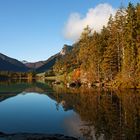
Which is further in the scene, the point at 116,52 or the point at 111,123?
the point at 116,52

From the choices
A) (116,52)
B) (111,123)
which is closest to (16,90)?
(116,52)

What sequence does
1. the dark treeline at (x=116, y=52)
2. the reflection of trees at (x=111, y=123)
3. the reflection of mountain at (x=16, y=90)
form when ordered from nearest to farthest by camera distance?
the reflection of trees at (x=111, y=123) < the reflection of mountain at (x=16, y=90) < the dark treeline at (x=116, y=52)

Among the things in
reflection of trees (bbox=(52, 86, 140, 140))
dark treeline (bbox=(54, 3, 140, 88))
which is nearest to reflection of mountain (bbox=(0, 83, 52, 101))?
dark treeline (bbox=(54, 3, 140, 88))

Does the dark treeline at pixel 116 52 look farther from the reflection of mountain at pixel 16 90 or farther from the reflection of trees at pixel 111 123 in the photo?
the reflection of trees at pixel 111 123

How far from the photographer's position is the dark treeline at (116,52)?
75.6 metres

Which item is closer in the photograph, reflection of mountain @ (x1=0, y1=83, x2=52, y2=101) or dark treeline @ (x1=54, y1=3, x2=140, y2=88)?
reflection of mountain @ (x1=0, y1=83, x2=52, y2=101)

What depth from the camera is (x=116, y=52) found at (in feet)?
303

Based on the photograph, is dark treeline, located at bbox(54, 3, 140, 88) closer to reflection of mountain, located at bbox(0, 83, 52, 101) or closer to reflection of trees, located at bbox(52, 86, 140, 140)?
reflection of mountain, located at bbox(0, 83, 52, 101)

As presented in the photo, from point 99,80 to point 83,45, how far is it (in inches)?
972

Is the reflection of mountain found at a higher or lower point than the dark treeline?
lower

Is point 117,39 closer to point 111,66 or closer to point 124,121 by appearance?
point 111,66

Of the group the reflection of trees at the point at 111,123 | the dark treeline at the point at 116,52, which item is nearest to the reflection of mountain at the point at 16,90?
the dark treeline at the point at 116,52

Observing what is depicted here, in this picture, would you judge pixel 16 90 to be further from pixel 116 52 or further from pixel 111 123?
pixel 111 123

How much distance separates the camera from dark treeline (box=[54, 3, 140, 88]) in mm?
75625
